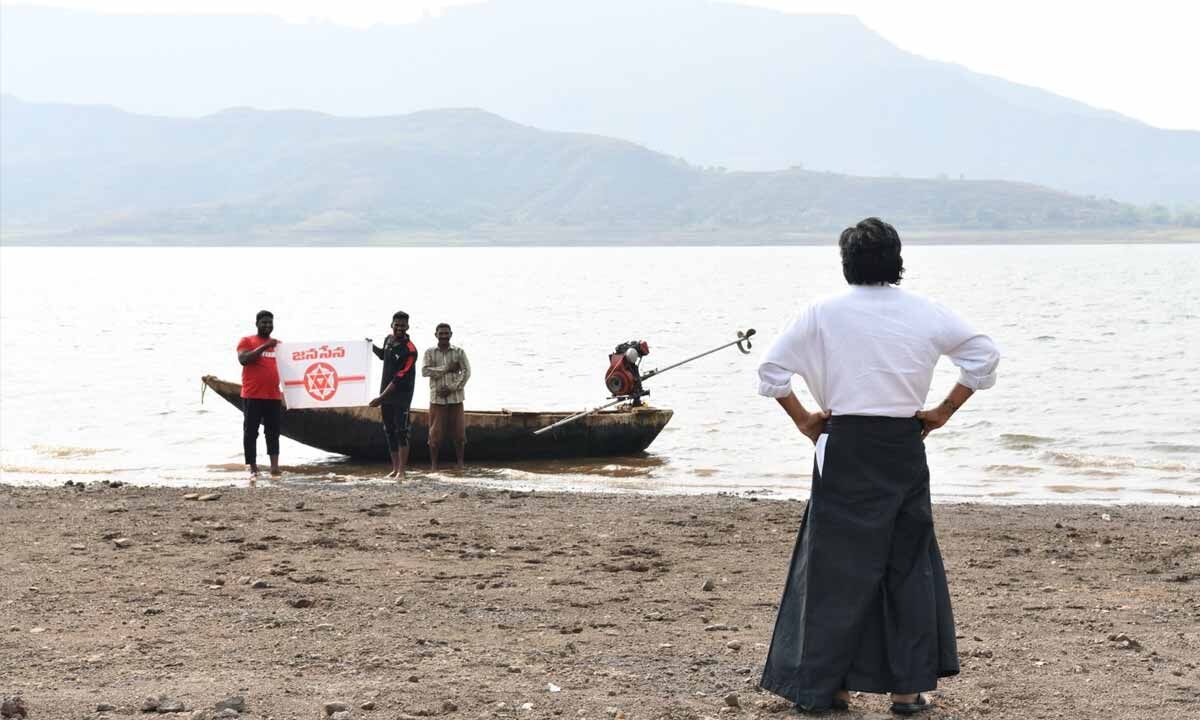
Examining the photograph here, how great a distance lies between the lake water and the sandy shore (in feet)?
15.4

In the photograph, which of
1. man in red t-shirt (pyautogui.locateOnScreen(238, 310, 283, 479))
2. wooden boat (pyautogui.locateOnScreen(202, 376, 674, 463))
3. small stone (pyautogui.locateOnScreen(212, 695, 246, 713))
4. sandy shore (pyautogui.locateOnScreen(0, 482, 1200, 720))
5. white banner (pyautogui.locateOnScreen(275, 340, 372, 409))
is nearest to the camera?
small stone (pyautogui.locateOnScreen(212, 695, 246, 713))

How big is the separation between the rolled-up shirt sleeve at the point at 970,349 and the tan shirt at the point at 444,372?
9.69 m

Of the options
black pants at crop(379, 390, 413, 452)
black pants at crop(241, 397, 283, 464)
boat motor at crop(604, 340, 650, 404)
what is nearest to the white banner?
black pants at crop(241, 397, 283, 464)

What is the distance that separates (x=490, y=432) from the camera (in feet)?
56.8

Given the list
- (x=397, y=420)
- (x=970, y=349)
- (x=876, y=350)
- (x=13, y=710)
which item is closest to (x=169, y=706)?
(x=13, y=710)

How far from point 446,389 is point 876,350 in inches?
407

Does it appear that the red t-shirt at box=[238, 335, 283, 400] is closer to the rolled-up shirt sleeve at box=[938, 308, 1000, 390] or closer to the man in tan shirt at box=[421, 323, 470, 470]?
the man in tan shirt at box=[421, 323, 470, 470]

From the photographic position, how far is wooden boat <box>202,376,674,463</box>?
16953 mm

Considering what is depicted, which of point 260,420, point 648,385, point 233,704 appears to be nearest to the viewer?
point 233,704

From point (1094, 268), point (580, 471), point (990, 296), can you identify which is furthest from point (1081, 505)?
point (1094, 268)

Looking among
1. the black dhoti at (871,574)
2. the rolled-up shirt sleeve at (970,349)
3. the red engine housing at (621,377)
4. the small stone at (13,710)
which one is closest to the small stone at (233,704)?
the small stone at (13,710)

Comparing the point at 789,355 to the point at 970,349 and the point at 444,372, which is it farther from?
the point at 444,372

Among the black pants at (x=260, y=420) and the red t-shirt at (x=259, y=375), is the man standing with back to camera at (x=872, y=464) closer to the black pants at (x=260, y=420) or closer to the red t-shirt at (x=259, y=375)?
the red t-shirt at (x=259, y=375)

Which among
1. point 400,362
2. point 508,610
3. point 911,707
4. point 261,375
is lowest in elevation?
point 508,610
